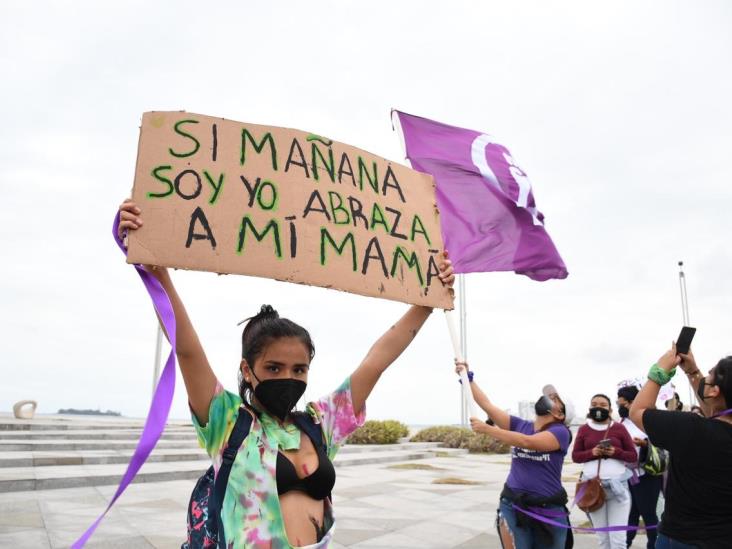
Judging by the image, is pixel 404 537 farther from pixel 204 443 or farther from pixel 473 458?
pixel 473 458

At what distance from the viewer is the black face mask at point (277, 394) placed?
1.91 metres

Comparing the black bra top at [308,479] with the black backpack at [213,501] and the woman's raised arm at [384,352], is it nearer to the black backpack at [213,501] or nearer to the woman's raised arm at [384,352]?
the black backpack at [213,501]

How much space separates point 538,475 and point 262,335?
2.67m

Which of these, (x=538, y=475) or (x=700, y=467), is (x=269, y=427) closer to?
(x=700, y=467)

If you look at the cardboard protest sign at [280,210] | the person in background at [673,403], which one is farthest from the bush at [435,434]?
the cardboard protest sign at [280,210]

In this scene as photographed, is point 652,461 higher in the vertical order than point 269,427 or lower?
lower

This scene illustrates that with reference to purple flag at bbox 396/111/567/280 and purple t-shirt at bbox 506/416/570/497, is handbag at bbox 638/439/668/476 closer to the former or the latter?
purple t-shirt at bbox 506/416/570/497

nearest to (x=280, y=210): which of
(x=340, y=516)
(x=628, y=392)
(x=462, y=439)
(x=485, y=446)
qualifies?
(x=628, y=392)

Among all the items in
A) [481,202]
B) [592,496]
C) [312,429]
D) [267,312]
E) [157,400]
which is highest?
[481,202]

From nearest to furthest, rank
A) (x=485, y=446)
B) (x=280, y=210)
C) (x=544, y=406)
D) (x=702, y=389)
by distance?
(x=280, y=210), (x=702, y=389), (x=544, y=406), (x=485, y=446)

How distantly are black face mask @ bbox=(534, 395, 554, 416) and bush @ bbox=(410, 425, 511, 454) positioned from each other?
1443cm

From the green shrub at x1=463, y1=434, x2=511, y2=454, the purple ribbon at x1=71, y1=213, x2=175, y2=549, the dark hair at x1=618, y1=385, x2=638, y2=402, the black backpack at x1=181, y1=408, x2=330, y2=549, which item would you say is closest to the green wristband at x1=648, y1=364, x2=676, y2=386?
the black backpack at x1=181, y1=408, x2=330, y2=549

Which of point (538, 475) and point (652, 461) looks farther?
point (652, 461)

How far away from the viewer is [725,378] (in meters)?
2.60
